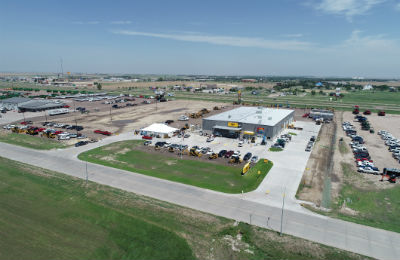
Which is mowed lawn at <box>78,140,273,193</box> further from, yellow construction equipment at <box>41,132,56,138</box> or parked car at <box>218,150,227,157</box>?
yellow construction equipment at <box>41,132,56,138</box>

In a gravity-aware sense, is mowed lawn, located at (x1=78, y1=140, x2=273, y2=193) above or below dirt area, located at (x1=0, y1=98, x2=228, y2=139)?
below

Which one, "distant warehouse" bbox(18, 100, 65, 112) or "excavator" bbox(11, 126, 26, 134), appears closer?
"excavator" bbox(11, 126, 26, 134)

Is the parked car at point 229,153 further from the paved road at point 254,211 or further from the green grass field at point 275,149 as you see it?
the paved road at point 254,211

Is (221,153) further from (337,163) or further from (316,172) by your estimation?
(337,163)

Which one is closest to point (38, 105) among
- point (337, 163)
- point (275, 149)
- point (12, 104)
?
point (12, 104)

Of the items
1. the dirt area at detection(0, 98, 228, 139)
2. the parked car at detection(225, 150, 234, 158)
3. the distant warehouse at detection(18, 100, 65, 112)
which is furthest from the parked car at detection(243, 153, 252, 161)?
the distant warehouse at detection(18, 100, 65, 112)

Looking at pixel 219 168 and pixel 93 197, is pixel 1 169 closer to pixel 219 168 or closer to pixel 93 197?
pixel 93 197

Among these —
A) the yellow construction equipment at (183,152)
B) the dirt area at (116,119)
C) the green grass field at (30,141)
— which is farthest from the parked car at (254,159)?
the green grass field at (30,141)
